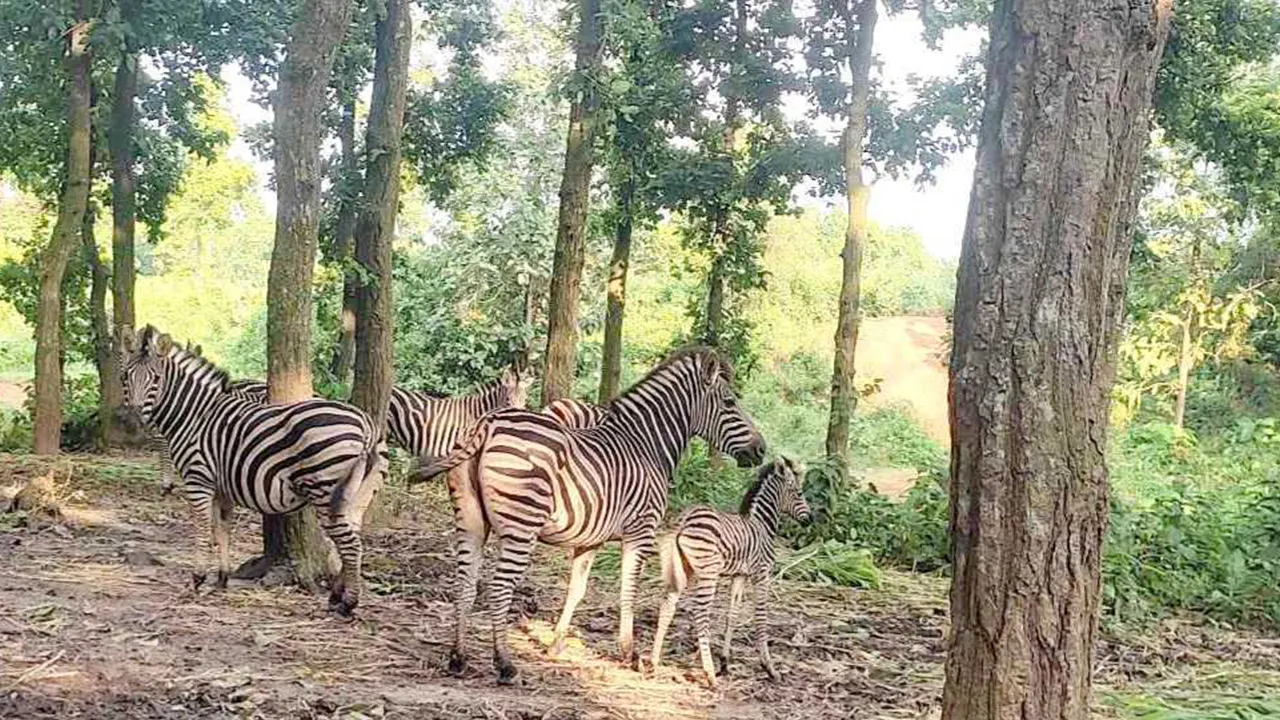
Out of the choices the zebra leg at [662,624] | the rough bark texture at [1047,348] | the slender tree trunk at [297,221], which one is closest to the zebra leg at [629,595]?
the zebra leg at [662,624]

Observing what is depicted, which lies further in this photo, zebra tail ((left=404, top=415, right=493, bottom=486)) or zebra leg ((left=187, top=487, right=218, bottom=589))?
zebra leg ((left=187, top=487, right=218, bottom=589))

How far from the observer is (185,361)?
888 centimetres

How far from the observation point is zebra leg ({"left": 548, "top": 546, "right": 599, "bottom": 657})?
6.93 meters

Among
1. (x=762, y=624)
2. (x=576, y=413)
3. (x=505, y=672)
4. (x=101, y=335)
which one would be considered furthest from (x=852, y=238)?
(x=101, y=335)

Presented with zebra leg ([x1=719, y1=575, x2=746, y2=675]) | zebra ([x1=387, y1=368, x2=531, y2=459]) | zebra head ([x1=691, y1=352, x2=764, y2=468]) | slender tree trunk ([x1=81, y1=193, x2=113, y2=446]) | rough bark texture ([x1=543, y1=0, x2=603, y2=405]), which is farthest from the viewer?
slender tree trunk ([x1=81, y1=193, x2=113, y2=446])

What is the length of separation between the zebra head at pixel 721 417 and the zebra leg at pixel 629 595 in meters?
1.08

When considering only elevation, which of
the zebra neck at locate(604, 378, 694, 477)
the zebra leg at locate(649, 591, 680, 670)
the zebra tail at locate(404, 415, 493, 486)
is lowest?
the zebra leg at locate(649, 591, 680, 670)

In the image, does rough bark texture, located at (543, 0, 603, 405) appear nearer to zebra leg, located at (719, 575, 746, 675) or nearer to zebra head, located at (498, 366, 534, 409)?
zebra head, located at (498, 366, 534, 409)

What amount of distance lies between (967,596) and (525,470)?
320 centimetres

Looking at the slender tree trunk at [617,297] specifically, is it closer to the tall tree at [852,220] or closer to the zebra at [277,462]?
the tall tree at [852,220]

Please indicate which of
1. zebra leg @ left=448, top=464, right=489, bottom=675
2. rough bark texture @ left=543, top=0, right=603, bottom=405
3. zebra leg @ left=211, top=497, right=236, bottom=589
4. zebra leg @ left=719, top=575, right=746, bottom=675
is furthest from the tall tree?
zebra leg @ left=448, top=464, right=489, bottom=675

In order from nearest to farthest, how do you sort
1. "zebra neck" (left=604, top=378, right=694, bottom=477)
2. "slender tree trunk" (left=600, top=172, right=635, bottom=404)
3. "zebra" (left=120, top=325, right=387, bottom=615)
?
"zebra neck" (left=604, top=378, right=694, bottom=477), "zebra" (left=120, top=325, right=387, bottom=615), "slender tree trunk" (left=600, top=172, right=635, bottom=404)

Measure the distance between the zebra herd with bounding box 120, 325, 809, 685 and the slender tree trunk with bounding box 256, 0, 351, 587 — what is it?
0.98 ft

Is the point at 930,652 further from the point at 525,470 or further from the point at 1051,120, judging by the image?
the point at 1051,120
